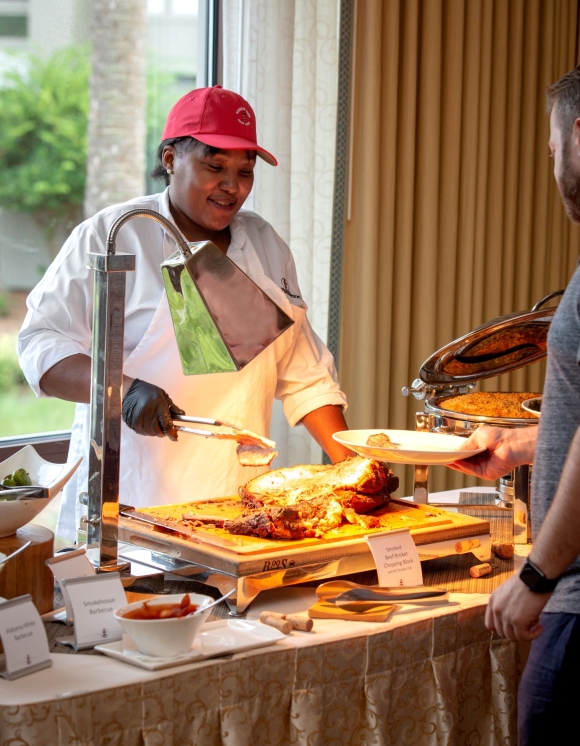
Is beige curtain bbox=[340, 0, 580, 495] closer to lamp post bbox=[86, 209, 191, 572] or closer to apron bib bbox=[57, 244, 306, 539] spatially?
apron bib bbox=[57, 244, 306, 539]

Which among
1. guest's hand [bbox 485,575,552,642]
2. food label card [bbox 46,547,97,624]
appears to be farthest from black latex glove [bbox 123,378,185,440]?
guest's hand [bbox 485,575,552,642]

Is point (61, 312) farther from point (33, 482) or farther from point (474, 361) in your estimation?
point (474, 361)

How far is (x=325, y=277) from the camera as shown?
10.5 ft

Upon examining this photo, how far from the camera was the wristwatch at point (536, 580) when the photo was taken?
126 cm

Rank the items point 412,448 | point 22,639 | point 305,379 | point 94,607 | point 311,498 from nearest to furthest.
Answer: point 22,639
point 94,607
point 311,498
point 412,448
point 305,379

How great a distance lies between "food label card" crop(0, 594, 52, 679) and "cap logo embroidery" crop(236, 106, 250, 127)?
1307 mm

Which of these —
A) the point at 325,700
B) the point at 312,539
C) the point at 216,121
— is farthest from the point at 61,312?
the point at 325,700

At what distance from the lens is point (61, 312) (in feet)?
7.08

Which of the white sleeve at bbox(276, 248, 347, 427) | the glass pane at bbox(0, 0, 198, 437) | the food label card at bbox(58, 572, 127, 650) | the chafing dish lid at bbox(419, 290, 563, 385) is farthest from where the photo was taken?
the glass pane at bbox(0, 0, 198, 437)

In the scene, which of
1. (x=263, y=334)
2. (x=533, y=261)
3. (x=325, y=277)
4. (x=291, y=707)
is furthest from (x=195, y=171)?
(x=533, y=261)

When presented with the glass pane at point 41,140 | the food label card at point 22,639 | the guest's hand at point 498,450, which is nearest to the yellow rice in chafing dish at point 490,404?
the guest's hand at point 498,450

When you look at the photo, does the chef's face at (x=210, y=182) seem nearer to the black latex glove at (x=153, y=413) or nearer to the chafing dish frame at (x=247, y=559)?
the black latex glove at (x=153, y=413)

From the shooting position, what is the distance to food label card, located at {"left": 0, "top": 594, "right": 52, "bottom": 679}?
1.22 m

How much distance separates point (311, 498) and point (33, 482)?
49 cm
